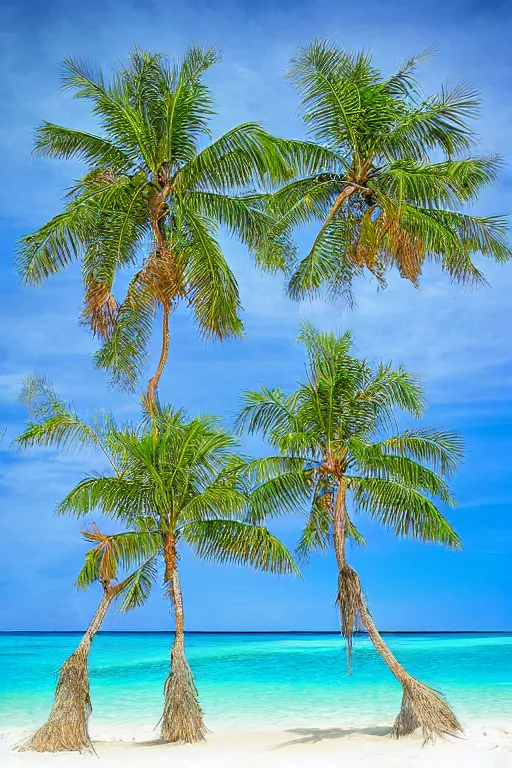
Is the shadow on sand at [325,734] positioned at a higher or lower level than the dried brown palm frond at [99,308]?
lower

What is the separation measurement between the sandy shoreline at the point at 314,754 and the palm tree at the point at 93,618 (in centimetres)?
38

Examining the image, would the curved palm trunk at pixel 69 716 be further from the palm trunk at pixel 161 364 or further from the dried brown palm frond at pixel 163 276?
the dried brown palm frond at pixel 163 276

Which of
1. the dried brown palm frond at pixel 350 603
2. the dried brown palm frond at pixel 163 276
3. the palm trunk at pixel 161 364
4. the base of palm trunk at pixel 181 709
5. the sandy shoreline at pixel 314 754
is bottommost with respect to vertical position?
the sandy shoreline at pixel 314 754

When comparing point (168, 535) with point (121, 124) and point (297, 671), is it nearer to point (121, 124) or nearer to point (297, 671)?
point (121, 124)

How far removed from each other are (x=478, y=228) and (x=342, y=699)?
13.9m

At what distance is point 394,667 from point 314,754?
5.93 ft

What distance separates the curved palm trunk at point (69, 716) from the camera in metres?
13.6

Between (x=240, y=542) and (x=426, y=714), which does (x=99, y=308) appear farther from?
(x=426, y=714)

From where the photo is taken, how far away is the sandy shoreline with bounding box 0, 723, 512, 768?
12.7 metres

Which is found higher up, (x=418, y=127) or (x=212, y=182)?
(x=418, y=127)

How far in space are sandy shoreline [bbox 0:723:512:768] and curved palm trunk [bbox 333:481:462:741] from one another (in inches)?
9.4

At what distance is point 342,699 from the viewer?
25078mm

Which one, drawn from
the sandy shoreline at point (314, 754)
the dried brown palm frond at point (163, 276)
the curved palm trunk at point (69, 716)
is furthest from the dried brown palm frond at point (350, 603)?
the dried brown palm frond at point (163, 276)

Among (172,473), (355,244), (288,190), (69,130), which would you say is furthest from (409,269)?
(69,130)
